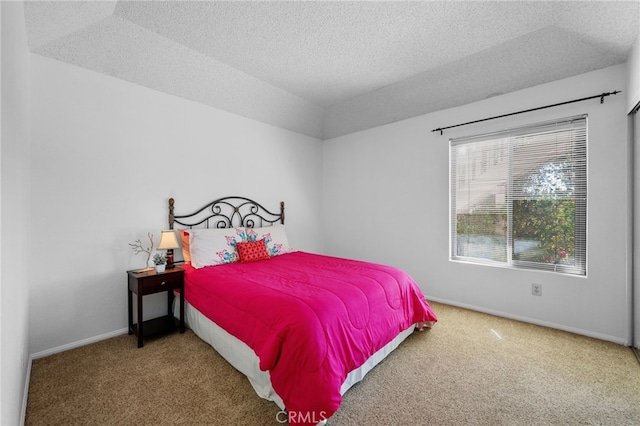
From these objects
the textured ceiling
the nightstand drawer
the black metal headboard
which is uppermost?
the textured ceiling

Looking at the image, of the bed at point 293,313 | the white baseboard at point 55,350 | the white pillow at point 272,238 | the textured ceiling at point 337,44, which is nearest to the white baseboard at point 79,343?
the white baseboard at point 55,350

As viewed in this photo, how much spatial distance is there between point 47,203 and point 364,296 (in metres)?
2.68

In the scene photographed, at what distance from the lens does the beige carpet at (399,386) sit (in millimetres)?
1583

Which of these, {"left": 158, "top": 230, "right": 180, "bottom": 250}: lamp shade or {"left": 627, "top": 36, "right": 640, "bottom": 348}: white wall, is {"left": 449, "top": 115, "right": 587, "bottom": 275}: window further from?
{"left": 158, "top": 230, "right": 180, "bottom": 250}: lamp shade

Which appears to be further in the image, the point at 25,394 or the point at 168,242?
the point at 168,242

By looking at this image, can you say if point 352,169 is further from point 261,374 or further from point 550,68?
point 261,374

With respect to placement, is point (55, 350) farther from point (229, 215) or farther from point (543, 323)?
point (543, 323)

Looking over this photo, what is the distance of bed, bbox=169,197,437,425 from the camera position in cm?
151

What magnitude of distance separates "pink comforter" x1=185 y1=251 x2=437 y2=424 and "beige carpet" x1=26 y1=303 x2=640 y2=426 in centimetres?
25

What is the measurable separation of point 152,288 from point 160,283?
71mm

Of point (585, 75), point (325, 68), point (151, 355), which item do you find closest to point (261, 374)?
point (151, 355)

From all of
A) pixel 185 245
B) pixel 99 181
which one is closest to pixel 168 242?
pixel 185 245

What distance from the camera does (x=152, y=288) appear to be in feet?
7.88

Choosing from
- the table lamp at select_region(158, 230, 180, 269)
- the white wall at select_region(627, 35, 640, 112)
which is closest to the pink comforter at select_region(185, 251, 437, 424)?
the table lamp at select_region(158, 230, 180, 269)
